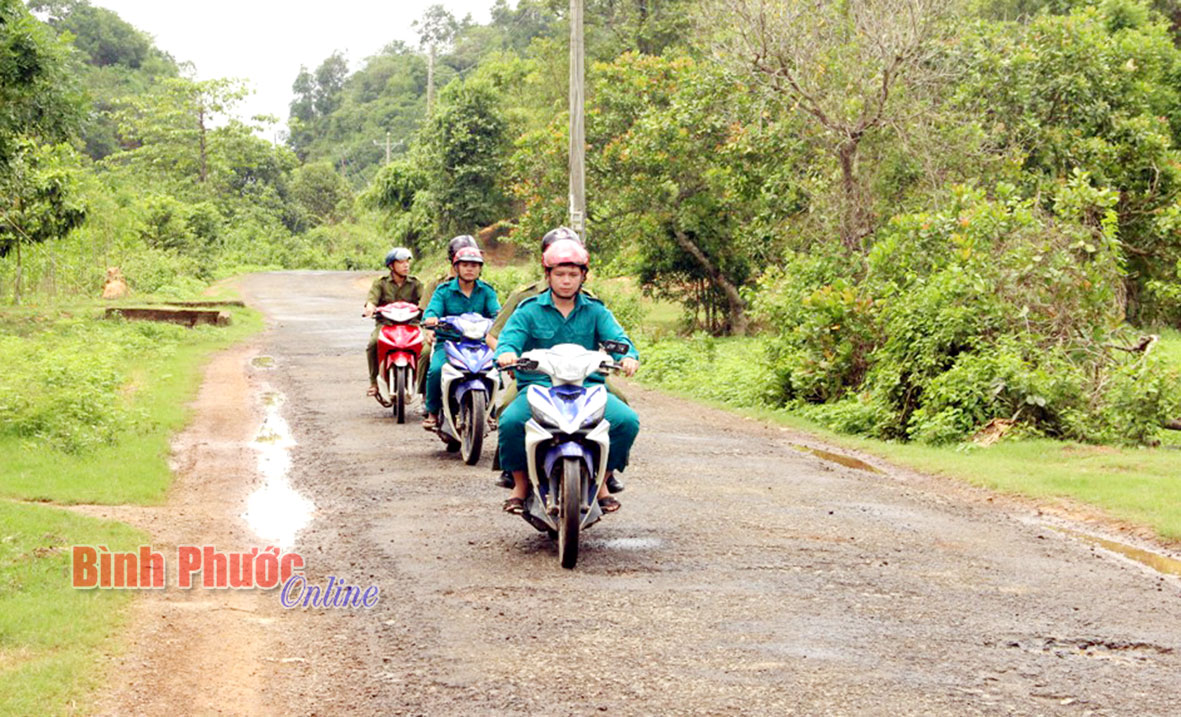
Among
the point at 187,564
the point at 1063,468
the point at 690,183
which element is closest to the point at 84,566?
the point at 187,564

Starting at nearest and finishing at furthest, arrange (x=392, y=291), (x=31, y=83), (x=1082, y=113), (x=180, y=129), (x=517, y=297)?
(x=517, y=297) < (x=392, y=291) < (x=31, y=83) < (x=1082, y=113) < (x=180, y=129)

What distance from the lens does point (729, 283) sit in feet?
94.5

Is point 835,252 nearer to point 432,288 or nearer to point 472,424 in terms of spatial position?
point 432,288

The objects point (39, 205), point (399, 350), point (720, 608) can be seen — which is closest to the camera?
point (720, 608)

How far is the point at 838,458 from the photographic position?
43.1 feet

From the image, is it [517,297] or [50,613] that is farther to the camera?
[517,297]

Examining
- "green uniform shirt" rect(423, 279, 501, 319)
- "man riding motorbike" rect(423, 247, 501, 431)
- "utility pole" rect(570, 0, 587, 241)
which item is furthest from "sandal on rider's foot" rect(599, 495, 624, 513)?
"utility pole" rect(570, 0, 587, 241)

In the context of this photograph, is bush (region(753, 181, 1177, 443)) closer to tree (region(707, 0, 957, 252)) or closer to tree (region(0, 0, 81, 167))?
tree (region(707, 0, 957, 252))

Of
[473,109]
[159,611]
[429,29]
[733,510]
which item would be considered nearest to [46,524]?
[159,611]

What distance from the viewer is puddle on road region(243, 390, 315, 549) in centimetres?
882

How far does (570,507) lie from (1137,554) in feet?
13.0

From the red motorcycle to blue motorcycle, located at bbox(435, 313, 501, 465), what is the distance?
7.54ft

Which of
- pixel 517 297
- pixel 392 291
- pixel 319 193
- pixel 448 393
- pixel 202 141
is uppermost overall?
pixel 202 141

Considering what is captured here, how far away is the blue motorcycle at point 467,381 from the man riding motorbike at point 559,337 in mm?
3068
